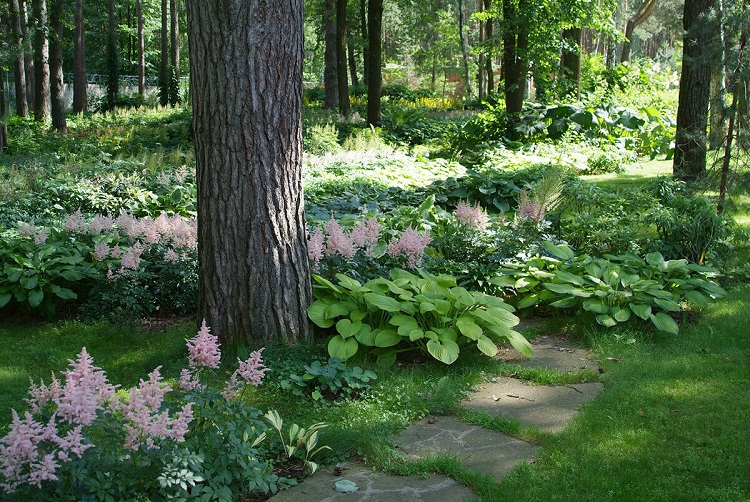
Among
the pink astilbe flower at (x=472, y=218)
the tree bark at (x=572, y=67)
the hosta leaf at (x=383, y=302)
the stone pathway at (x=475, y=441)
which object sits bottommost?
→ the stone pathway at (x=475, y=441)

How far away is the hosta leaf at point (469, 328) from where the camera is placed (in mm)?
4328

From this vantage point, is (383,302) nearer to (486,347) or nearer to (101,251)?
(486,347)

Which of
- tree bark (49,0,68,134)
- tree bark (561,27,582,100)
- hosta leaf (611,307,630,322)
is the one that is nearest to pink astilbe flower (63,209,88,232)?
hosta leaf (611,307,630,322)

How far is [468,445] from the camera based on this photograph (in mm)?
3479

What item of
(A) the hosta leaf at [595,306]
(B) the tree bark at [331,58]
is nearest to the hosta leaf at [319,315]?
(A) the hosta leaf at [595,306]

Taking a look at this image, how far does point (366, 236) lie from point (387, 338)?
140 centimetres

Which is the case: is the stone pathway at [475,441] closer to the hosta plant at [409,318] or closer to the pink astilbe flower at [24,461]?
the hosta plant at [409,318]

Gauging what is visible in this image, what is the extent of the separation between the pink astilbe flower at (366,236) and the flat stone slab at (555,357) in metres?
1.40

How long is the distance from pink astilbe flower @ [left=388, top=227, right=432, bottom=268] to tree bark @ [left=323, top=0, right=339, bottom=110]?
15.9 metres

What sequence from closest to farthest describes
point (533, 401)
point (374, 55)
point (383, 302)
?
point (533, 401) < point (383, 302) < point (374, 55)

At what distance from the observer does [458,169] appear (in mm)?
11797

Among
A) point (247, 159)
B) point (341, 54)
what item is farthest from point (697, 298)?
point (341, 54)

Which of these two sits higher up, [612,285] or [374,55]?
[374,55]

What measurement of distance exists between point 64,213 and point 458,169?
6576 mm
